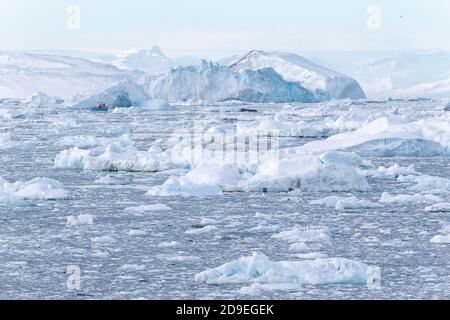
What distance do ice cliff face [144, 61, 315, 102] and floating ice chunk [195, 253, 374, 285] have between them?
53372mm

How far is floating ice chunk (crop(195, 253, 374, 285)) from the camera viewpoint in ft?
21.1

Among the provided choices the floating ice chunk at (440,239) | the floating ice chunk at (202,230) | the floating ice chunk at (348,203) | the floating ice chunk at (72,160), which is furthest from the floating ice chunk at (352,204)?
the floating ice chunk at (72,160)

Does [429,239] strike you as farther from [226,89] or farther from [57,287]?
[226,89]

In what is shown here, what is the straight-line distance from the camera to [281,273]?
6.52 m

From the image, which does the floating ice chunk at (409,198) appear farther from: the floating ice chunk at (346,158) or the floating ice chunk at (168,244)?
the floating ice chunk at (168,244)

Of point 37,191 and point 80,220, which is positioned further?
point 37,191

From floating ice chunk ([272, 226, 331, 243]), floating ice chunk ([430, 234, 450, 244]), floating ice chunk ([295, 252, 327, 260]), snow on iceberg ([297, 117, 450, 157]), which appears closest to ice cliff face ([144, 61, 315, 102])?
snow on iceberg ([297, 117, 450, 157])

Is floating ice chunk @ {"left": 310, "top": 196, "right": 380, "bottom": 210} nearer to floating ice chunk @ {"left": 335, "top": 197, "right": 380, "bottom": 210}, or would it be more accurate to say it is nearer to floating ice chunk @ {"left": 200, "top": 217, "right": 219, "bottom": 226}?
floating ice chunk @ {"left": 335, "top": 197, "right": 380, "bottom": 210}

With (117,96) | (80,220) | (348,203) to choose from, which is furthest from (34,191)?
(117,96)

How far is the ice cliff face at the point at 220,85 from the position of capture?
60.6 meters

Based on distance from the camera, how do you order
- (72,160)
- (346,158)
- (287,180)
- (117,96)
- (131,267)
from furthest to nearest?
(117,96)
(346,158)
(72,160)
(287,180)
(131,267)

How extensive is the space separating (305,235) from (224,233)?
2.61 feet

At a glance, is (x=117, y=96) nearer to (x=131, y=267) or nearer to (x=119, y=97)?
(x=119, y=97)

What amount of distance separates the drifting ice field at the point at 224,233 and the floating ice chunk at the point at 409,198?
0.02 meters
